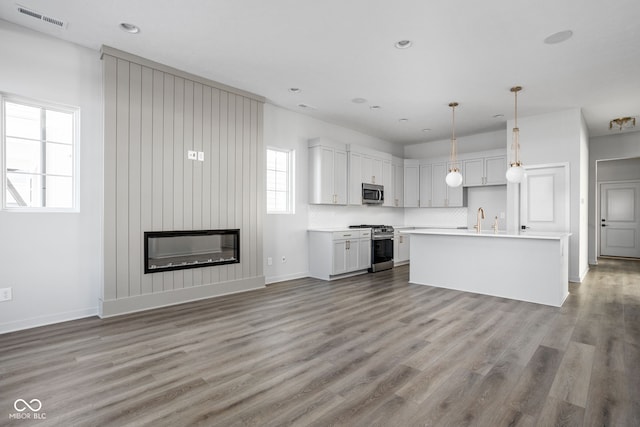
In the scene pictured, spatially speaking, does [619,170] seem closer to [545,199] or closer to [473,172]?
[473,172]

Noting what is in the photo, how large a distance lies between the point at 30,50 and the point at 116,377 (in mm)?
3325

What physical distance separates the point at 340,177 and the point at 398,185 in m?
2.18

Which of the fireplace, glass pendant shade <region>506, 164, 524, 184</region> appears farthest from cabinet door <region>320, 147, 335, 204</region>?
glass pendant shade <region>506, 164, 524, 184</region>

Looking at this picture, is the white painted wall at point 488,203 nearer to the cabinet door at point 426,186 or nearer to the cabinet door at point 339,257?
the cabinet door at point 426,186

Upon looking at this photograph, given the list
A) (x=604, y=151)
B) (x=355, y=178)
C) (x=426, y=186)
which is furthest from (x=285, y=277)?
(x=604, y=151)

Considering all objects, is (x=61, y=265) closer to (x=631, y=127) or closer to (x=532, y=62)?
(x=532, y=62)

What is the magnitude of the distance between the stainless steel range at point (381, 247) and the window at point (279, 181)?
5.59 feet

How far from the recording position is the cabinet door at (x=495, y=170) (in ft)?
22.8

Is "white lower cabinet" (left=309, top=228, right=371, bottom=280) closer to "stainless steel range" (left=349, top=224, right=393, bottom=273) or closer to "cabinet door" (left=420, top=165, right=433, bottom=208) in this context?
"stainless steel range" (left=349, top=224, right=393, bottom=273)

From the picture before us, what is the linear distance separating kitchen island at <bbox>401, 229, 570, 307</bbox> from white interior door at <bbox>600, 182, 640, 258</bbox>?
5.97m

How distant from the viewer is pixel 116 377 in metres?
2.38

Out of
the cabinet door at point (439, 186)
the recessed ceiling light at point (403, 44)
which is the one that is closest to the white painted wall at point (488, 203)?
the cabinet door at point (439, 186)

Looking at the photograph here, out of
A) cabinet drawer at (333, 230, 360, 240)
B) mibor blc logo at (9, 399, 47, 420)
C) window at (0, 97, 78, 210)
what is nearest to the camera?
mibor blc logo at (9, 399, 47, 420)

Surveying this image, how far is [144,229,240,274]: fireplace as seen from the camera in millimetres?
4168
